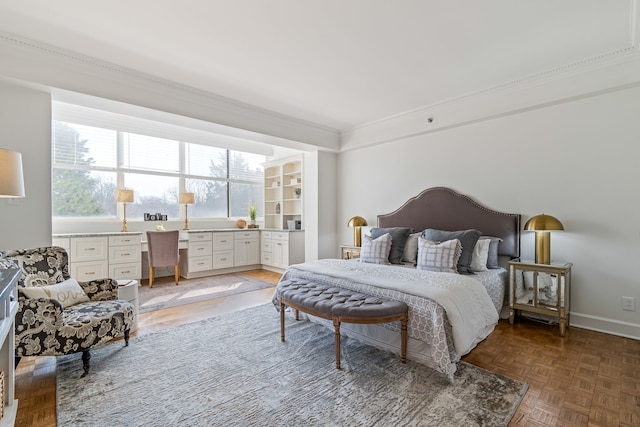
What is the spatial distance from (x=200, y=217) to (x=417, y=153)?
173 inches

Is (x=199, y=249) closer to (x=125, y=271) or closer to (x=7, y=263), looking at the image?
(x=125, y=271)

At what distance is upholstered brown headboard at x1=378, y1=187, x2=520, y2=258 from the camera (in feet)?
11.5

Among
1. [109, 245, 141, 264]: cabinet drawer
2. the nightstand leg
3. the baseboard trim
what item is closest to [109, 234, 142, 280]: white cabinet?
[109, 245, 141, 264]: cabinet drawer

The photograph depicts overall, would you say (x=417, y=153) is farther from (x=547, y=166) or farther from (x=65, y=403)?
(x=65, y=403)

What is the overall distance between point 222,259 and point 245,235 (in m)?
0.66

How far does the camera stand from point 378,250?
3.72m

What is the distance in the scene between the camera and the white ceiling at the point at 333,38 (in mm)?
2199

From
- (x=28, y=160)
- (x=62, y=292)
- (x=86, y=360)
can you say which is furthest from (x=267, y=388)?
(x=28, y=160)

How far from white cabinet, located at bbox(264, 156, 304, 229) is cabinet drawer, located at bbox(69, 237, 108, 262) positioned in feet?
10.0

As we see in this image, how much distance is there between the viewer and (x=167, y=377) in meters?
2.16

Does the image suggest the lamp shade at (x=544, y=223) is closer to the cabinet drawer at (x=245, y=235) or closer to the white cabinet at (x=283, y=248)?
the white cabinet at (x=283, y=248)

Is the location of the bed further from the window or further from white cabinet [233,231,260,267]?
the window

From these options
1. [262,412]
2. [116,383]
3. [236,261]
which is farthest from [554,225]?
[236,261]

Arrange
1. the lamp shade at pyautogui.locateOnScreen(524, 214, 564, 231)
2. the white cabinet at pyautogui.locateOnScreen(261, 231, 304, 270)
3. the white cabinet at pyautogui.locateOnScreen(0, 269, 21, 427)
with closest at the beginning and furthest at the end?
the white cabinet at pyautogui.locateOnScreen(0, 269, 21, 427) → the lamp shade at pyautogui.locateOnScreen(524, 214, 564, 231) → the white cabinet at pyautogui.locateOnScreen(261, 231, 304, 270)
